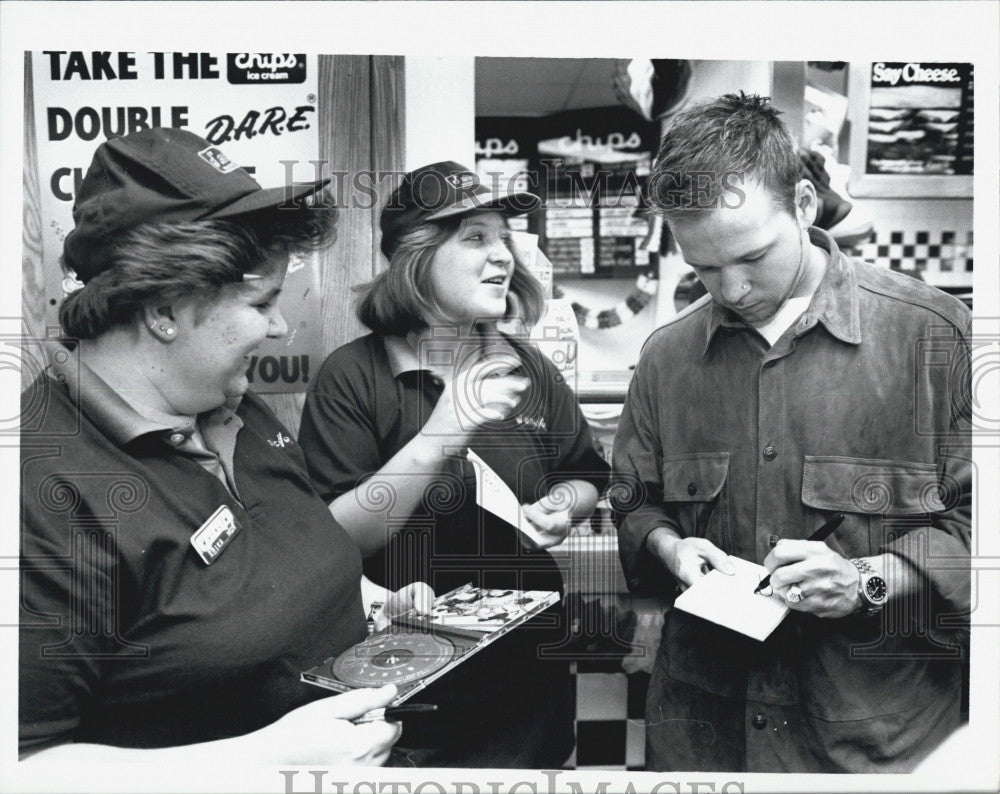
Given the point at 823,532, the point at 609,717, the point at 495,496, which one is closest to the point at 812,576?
the point at 823,532

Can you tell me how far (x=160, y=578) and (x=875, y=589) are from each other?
173cm

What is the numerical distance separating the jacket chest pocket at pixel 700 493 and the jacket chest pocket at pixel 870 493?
200 millimetres

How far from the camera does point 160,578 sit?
6.67 feet

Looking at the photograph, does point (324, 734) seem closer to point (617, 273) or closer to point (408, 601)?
point (408, 601)

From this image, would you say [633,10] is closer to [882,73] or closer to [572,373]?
[882,73]

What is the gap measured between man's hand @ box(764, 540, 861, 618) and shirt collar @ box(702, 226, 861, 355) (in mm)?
527

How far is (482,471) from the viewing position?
2318 mm

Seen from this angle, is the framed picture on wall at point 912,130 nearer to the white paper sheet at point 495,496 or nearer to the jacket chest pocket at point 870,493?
the jacket chest pocket at point 870,493

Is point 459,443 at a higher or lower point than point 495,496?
higher

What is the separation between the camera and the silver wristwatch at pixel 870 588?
7.32 ft

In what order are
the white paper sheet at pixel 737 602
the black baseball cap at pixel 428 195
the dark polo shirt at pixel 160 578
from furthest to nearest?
the black baseball cap at pixel 428 195 → the white paper sheet at pixel 737 602 → the dark polo shirt at pixel 160 578

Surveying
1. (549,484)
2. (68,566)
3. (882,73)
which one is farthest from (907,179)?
(68,566)

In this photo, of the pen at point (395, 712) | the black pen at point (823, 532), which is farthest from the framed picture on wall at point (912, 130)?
the pen at point (395, 712)

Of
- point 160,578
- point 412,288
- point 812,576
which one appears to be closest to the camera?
point 160,578
